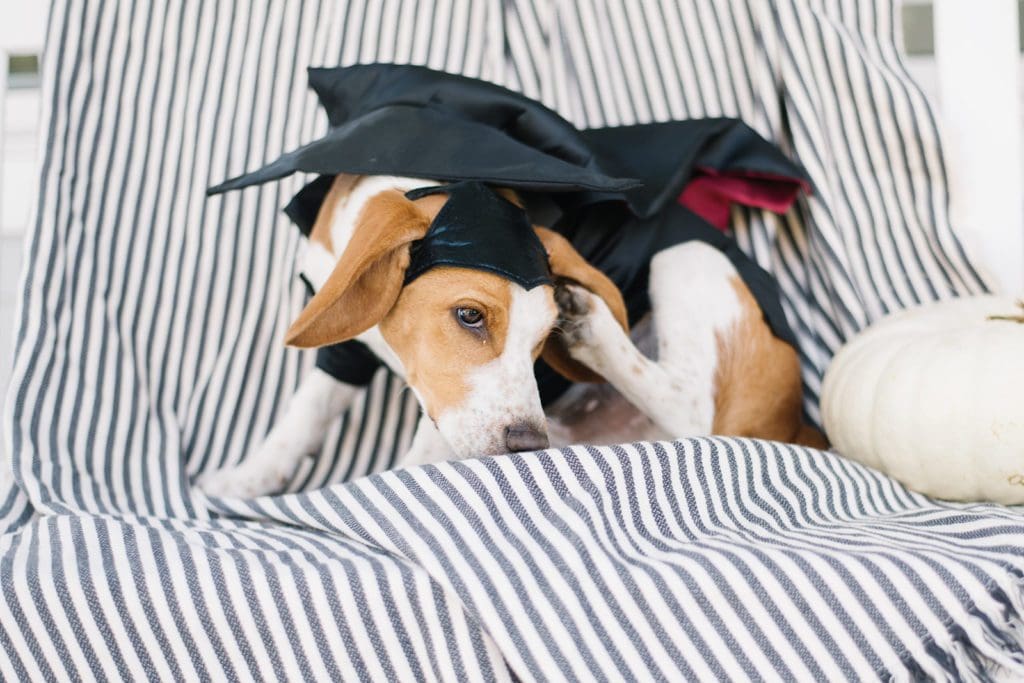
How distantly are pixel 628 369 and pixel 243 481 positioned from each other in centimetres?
81

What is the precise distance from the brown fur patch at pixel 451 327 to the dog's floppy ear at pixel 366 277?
5 centimetres

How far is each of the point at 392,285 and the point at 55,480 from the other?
27.1 inches

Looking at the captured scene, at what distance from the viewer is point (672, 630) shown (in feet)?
3.41

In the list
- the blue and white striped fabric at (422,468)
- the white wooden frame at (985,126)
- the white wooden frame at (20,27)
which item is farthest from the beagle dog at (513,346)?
the white wooden frame at (20,27)

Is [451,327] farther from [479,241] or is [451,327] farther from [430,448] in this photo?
[430,448]

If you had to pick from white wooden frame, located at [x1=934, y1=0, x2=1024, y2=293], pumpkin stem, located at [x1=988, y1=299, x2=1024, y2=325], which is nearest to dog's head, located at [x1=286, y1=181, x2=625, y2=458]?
pumpkin stem, located at [x1=988, y1=299, x2=1024, y2=325]

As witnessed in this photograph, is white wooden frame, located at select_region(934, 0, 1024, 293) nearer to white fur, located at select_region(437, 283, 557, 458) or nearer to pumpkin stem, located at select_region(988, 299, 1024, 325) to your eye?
pumpkin stem, located at select_region(988, 299, 1024, 325)

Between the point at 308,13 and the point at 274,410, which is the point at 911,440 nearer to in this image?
the point at 274,410

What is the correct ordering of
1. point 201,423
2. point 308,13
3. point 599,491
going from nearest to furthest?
point 599,491, point 201,423, point 308,13

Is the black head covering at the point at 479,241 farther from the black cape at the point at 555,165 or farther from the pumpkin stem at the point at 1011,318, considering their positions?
the pumpkin stem at the point at 1011,318

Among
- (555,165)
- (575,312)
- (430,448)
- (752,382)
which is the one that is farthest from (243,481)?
(752,382)

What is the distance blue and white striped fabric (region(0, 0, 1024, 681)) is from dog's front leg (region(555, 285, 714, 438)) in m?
0.31

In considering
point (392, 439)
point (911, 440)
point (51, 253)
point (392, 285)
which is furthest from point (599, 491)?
point (51, 253)

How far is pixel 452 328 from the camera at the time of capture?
1.44 metres
